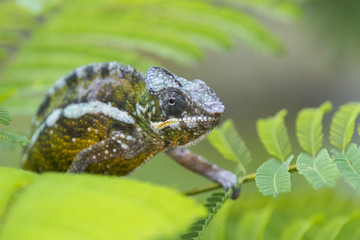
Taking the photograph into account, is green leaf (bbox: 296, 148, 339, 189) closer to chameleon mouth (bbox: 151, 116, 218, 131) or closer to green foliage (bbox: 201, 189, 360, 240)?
chameleon mouth (bbox: 151, 116, 218, 131)

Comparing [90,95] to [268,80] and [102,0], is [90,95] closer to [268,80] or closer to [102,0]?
[102,0]

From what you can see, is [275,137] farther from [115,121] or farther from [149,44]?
[149,44]

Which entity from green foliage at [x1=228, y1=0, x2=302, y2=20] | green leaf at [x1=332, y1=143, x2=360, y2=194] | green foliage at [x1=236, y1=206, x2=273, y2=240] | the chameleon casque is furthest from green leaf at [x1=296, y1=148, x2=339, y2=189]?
green foliage at [x1=228, y1=0, x2=302, y2=20]

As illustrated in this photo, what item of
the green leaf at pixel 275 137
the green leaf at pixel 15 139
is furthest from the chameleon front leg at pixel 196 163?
the green leaf at pixel 15 139

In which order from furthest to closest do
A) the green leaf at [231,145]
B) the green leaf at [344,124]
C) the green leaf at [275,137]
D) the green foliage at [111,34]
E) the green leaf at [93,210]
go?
the green foliage at [111,34] < the green leaf at [231,145] < the green leaf at [275,137] < the green leaf at [344,124] < the green leaf at [93,210]

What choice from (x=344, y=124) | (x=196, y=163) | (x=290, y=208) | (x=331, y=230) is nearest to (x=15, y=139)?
(x=196, y=163)

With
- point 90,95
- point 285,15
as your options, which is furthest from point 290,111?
point 90,95

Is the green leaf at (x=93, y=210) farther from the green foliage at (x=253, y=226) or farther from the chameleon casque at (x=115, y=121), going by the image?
the green foliage at (x=253, y=226)
